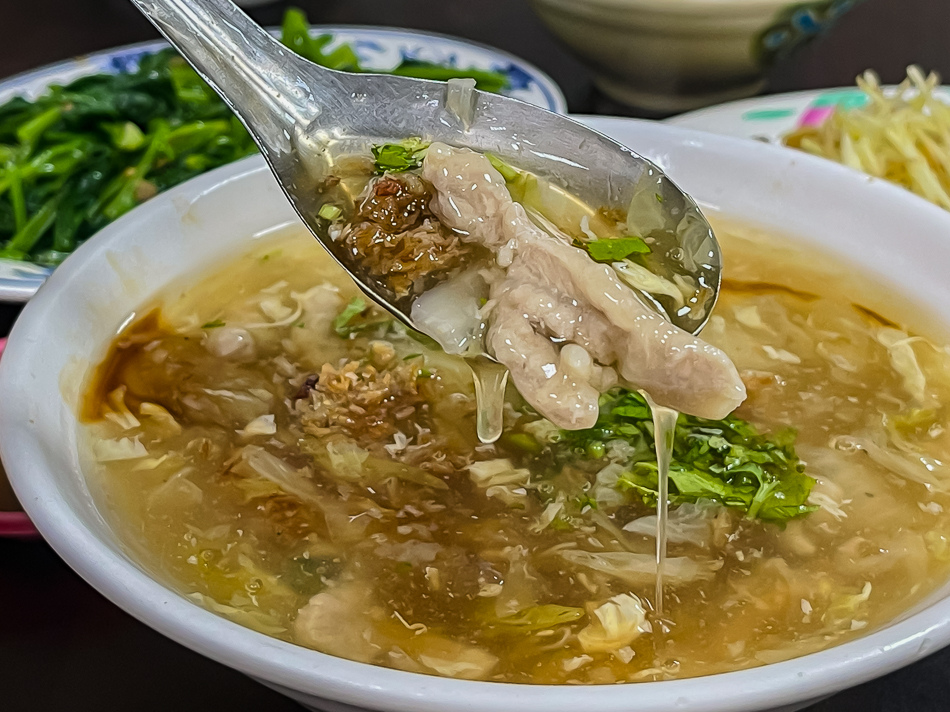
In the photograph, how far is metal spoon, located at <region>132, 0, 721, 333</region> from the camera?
4.44 ft

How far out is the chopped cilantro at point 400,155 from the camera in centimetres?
136

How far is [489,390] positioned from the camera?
1310 millimetres

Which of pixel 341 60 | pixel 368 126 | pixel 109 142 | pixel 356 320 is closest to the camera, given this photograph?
pixel 368 126

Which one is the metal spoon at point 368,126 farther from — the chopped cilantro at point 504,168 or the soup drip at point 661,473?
the soup drip at point 661,473

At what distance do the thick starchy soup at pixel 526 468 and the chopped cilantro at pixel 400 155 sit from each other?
0.5 inches

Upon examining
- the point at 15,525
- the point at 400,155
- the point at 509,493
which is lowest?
the point at 15,525

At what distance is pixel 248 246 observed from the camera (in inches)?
71.1

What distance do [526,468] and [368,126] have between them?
58cm

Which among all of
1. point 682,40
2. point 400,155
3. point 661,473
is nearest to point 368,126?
point 400,155

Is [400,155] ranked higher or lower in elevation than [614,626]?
higher

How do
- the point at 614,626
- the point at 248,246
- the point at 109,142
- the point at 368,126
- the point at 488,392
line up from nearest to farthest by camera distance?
the point at 614,626, the point at 488,392, the point at 368,126, the point at 248,246, the point at 109,142

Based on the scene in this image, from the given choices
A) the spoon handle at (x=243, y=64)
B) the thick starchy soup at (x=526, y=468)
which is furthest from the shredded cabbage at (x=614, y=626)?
the spoon handle at (x=243, y=64)

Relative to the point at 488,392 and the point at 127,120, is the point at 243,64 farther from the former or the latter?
the point at 127,120

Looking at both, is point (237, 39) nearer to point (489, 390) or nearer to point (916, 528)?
point (489, 390)
